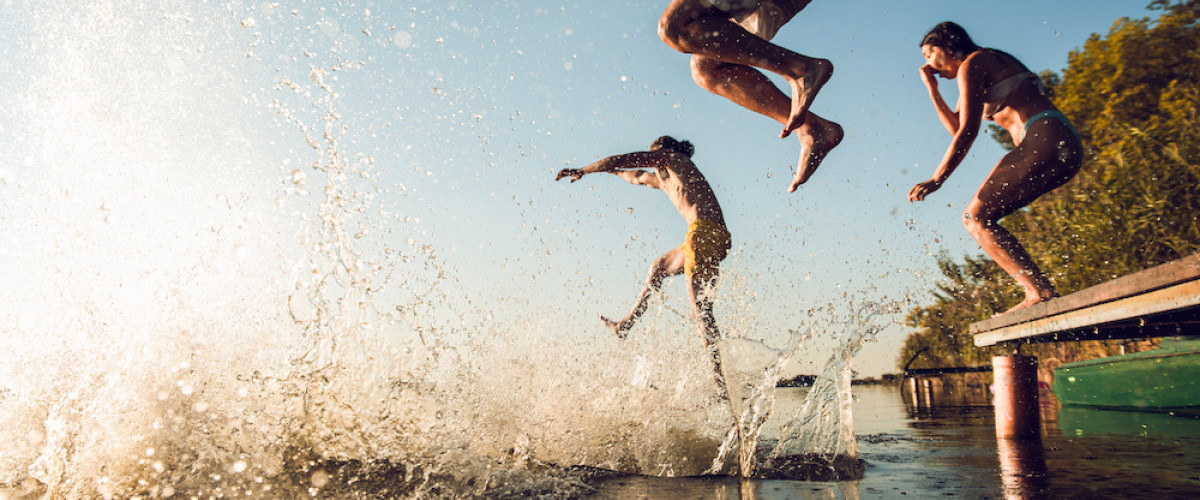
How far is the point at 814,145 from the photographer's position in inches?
152

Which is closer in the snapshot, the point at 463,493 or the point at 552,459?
the point at 463,493

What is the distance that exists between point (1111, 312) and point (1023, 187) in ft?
2.47

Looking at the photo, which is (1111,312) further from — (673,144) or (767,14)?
(673,144)

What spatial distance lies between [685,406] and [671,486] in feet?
3.73

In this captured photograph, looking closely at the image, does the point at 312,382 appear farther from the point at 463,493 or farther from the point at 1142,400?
the point at 1142,400

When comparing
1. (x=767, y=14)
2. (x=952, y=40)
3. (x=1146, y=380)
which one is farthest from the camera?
(x=1146, y=380)

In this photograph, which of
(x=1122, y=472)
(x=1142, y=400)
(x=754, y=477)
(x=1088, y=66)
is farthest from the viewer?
(x=1088, y=66)

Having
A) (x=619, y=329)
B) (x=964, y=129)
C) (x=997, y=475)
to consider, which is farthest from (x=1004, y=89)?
(x=619, y=329)

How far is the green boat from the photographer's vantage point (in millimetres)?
7391

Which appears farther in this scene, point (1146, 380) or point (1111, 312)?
point (1146, 380)

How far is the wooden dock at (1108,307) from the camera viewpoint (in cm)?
279

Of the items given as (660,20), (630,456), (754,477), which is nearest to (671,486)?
(754,477)

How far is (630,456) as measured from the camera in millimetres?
3557

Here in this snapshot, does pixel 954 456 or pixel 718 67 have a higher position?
pixel 718 67
